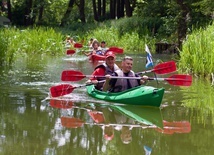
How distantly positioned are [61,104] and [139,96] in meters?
1.69

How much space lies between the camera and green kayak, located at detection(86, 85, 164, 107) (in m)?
8.84

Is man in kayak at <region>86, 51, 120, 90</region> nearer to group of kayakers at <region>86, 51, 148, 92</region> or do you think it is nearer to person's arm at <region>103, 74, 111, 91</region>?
group of kayakers at <region>86, 51, 148, 92</region>

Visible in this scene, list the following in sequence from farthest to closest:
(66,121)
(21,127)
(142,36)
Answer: (142,36)
(66,121)
(21,127)

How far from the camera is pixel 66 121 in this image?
7859mm

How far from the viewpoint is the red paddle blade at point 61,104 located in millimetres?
9403

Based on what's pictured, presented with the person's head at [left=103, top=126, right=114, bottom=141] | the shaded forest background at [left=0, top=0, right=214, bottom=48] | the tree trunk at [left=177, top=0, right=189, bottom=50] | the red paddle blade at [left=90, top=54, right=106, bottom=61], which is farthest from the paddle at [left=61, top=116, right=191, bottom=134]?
the tree trunk at [left=177, top=0, right=189, bottom=50]

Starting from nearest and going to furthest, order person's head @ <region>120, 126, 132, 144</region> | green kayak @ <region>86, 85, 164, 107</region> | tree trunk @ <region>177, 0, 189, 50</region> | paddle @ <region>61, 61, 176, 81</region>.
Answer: person's head @ <region>120, 126, 132, 144</region>, green kayak @ <region>86, 85, 164, 107</region>, paddle @ <region>61, 61, 176, 81</region>, tree trunk @ <region>177, 0, 189, 50</region>

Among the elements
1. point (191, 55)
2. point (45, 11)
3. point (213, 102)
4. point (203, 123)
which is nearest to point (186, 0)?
point (191, 55)

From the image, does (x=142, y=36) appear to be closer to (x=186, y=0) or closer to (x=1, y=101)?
(x=186, y=0)

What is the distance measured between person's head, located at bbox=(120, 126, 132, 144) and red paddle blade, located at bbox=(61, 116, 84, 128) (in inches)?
28.0

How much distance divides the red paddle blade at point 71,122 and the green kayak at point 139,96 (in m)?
1.47

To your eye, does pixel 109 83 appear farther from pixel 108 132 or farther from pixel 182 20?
pixel 182 20

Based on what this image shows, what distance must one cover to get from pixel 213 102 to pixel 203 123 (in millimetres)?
2287

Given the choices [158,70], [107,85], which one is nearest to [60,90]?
[107,85]
